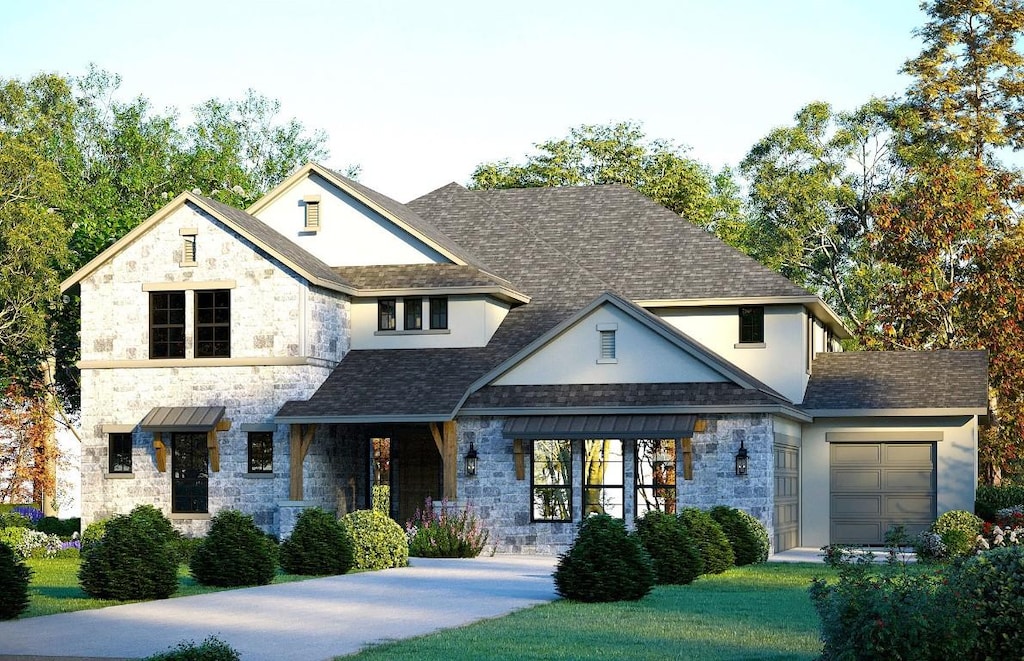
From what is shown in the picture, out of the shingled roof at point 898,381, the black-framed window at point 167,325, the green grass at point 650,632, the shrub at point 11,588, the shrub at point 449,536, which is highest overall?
the black-framed window at point 167,325

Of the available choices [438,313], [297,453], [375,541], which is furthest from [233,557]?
[438,313]

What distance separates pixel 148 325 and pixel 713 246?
1289cm

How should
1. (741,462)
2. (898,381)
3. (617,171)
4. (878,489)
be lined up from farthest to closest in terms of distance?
(617,171)
(898,381)
(878,489)
(741,462)

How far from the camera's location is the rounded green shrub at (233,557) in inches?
834

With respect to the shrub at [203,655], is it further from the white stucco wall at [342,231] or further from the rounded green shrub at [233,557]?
the white stucco wall at [342,231]

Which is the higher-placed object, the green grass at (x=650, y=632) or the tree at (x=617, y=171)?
the tree at (x=617, y=171)

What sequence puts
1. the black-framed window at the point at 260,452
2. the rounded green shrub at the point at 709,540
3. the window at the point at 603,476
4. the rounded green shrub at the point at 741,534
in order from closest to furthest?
the rounded green shrub at the point at 709,540 → the rounded green shrub at the point at 741,534 → the window at the point at 603,476 → the black-framed window at the point at 260,452

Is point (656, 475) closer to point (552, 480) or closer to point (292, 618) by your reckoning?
point (552, 480)

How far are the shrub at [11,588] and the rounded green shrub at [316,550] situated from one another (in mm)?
7336

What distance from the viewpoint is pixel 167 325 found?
102 feet

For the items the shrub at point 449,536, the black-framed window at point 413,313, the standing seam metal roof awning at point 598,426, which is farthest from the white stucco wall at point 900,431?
the black-framed window at point 413,313

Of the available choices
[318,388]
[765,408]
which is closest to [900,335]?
[765,408]

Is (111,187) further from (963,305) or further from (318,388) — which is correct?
(963,305)

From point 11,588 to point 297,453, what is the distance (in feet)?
43.8
